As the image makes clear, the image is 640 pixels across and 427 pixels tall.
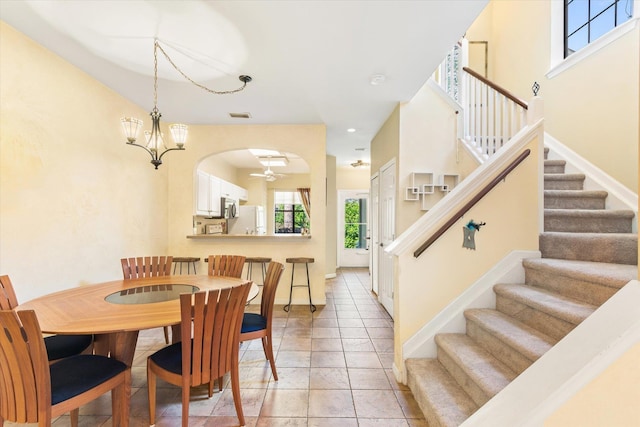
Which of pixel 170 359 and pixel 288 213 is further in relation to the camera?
pixel 288 213

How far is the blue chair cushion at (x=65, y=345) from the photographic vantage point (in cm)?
198

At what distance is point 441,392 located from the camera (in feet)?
6.15

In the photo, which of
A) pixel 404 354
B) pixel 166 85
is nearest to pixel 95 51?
pixel 166 85

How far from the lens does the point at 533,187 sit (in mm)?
2354

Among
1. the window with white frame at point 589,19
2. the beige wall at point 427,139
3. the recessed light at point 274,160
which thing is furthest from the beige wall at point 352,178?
the window with white frame at point 589,19

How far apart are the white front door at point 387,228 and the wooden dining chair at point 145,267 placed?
8.99 ft

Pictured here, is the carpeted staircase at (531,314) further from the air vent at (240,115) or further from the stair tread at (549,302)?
the air vent at (240,115)

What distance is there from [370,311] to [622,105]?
11.8 feet

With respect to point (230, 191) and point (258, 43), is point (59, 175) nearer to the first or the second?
point (258, 43)

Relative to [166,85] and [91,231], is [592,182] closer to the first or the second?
[166,85]

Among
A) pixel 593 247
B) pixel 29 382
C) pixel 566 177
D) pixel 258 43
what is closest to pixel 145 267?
pixel 29 382

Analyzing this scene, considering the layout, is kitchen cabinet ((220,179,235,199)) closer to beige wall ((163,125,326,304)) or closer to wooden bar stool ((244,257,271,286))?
beige wall ((163,125,326,304))

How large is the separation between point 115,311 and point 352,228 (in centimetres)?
646

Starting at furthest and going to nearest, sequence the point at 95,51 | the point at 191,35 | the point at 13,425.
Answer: the point at 95,51
the point at 191,35
the point at 13,425
